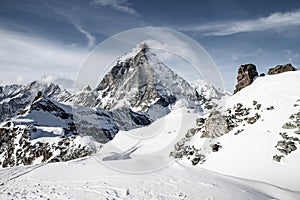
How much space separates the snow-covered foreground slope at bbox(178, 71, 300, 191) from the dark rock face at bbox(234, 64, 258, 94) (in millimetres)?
6449

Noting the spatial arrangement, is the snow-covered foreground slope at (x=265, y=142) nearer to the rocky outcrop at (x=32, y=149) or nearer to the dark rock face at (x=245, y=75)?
the dark rock face at (x=245, y=75)

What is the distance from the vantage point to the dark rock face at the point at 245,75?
133 feet

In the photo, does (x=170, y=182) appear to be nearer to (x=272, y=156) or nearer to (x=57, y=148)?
(x=272, y=156)

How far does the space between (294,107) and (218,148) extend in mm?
8801

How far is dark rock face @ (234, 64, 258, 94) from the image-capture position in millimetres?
40562

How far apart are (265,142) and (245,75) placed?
19.2 meters

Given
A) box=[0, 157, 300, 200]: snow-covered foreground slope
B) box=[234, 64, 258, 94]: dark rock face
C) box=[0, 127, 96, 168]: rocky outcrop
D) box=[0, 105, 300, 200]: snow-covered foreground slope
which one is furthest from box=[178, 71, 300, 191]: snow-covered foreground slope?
box=[0, 127, 96, 168]: rocky outcrop

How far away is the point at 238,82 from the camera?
1679 inches

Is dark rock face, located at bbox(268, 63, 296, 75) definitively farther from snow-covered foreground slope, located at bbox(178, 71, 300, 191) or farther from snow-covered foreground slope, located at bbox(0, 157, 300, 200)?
snow-covered foreground slope, located at bbox(0, 157, 300, 200)

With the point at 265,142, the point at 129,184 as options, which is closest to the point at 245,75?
the point at 265,142

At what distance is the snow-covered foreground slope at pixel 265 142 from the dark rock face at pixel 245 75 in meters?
6.45

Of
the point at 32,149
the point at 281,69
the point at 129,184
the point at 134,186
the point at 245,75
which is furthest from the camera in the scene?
the point at 32,149

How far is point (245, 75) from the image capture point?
1625 inches

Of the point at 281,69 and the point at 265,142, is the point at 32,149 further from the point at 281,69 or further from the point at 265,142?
the point at 265,142
